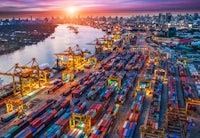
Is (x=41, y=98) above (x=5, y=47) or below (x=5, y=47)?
below

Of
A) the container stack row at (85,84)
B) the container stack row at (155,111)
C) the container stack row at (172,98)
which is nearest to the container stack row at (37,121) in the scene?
the container stack row at (85,84)

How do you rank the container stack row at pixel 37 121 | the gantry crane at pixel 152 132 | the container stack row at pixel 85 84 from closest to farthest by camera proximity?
the gantry crane at pixel 152 132
the container stack row at pixel 37 121
the container stack row at pixel 85 84

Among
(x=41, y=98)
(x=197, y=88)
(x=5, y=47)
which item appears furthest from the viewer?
(x=5, y=47)

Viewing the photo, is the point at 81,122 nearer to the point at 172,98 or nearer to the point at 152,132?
the point at 152,132

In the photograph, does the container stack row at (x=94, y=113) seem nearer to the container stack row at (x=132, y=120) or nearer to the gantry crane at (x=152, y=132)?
the container stack row at (x=132, y=120)

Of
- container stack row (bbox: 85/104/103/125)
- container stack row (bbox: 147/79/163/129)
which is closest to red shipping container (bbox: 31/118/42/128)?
container stack row (bbox: 85/104/103/125)

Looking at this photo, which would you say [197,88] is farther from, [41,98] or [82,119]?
[41,98]

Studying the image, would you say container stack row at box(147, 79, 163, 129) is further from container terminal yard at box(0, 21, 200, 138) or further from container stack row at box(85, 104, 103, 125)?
container stack row at box(85, 104, 103, 125)

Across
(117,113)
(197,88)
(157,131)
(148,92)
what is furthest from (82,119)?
(197,88)

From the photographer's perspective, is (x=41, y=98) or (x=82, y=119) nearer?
(x=82, y=119)
